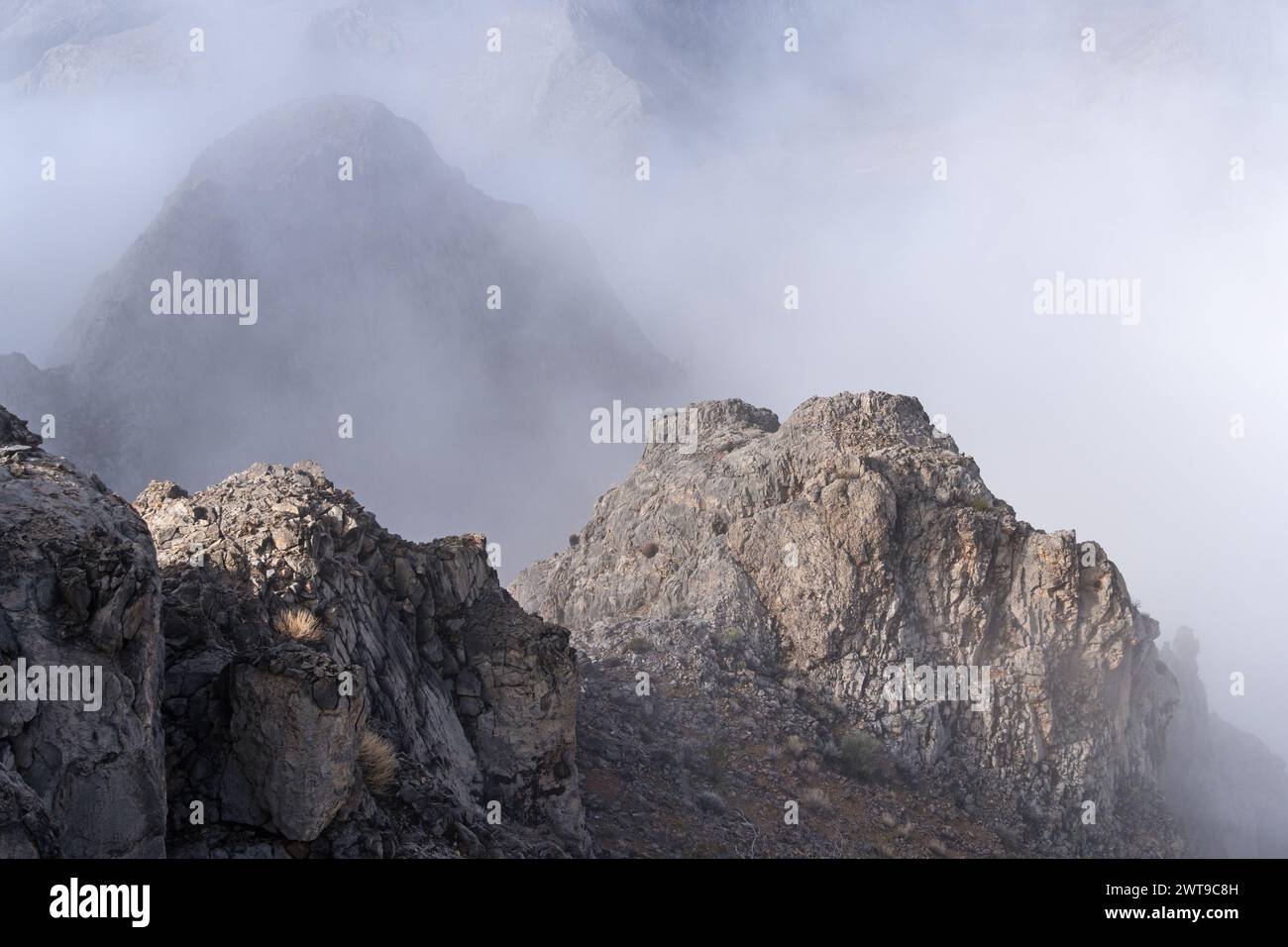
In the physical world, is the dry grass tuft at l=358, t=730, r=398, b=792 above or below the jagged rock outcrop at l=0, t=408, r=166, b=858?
below

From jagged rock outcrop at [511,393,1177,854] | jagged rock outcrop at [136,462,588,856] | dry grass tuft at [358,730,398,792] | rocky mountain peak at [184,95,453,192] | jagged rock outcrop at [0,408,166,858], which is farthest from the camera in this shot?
rocky mountain peak at [184,95,453,192]

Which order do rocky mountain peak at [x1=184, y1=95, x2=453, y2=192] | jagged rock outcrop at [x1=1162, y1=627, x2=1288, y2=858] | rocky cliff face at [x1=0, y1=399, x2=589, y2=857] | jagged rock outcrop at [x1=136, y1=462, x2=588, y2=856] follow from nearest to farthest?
rocky cliff face at [x1=0, y1=399, x2=589, y2=857]
jagged rock outcrop at [x1=136, y1=462, x2=588, y2=856]
jagged rock outcrop at [x1=1162, y1=627, x2=1288, y2=858]
rocky mountain peak at [x1=184, y1=95, x2=453, y2=192]

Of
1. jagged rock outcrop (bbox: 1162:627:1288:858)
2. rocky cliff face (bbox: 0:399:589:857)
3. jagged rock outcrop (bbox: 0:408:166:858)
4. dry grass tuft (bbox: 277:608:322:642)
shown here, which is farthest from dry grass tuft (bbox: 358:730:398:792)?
jagged rock outcrop (bbox: 1162:627:1288:858)

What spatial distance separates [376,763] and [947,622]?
1765cm

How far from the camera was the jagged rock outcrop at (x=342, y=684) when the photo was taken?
11.2 metres

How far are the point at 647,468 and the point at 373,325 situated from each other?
77269mm

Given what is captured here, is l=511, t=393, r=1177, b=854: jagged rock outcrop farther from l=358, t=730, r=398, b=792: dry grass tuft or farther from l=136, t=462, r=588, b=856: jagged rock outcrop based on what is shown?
l=358, t=730, r=398, b=792: dry grass tuft

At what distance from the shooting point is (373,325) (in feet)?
347

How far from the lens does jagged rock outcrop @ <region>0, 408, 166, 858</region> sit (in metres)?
9.10

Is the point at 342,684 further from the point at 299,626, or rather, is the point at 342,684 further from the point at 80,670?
the point at 299,626

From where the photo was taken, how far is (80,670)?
959 cm

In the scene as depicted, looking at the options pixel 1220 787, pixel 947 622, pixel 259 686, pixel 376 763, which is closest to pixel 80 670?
pixel 259 686

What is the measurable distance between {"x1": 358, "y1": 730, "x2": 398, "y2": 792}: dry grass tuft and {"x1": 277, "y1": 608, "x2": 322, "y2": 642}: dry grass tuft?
2145mm
